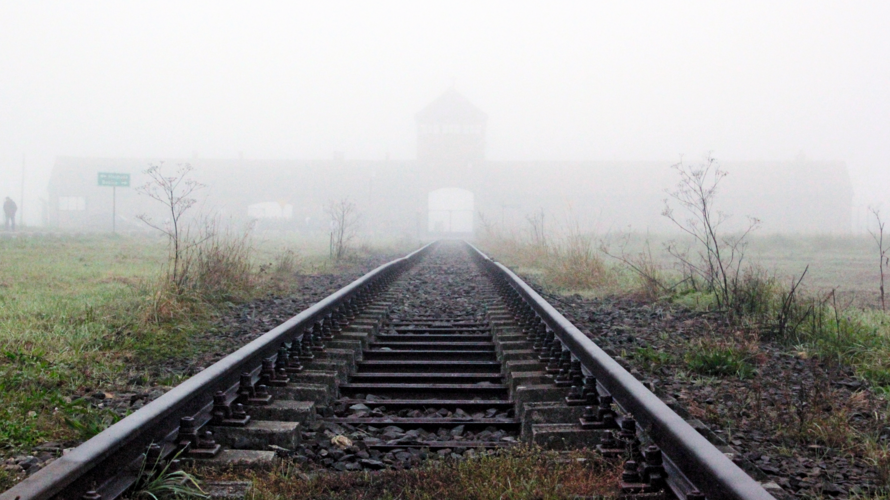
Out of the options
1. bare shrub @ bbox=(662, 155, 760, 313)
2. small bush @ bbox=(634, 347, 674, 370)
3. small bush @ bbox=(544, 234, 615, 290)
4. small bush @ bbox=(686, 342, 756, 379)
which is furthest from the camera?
small bush @ bbox=(544, 234, 615, 290)

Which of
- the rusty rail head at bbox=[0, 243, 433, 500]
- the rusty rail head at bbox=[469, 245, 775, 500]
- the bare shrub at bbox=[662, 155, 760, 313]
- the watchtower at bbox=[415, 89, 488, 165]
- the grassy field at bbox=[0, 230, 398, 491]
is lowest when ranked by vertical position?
the grassy field at bbox=[0, 230, 398, 491]

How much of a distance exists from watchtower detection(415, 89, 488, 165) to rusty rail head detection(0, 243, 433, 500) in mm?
50112

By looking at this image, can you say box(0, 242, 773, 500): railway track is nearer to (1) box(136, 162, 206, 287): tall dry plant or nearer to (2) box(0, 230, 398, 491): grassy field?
(2) box(0, 230, 398, 491): grassy field

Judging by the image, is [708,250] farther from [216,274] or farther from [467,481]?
[467,481]

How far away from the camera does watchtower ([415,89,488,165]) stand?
53406mm

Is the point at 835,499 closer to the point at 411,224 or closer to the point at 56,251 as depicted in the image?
the point at 56,251

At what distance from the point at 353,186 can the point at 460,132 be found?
965 cm

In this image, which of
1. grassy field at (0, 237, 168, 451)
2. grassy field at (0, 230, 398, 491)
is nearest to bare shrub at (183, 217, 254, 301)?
grassy field at (0, 230, 398, 491)

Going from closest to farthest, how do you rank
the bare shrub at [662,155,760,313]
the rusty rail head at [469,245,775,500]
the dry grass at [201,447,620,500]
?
1. the rusty rail head at [469,245,775,500]
2. the dry grass at [201,447,620,500]
3. the bare shrub at [662,155,760,313]

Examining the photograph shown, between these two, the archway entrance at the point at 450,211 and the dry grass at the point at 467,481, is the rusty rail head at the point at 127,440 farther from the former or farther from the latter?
the archway entrance at the point at 450,211

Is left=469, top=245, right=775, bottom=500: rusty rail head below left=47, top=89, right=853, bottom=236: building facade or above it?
below

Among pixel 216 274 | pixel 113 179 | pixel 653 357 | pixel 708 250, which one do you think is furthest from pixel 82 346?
pixel 113 179

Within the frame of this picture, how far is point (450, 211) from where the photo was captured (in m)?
58.8

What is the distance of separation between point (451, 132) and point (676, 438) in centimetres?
Result: 5233
